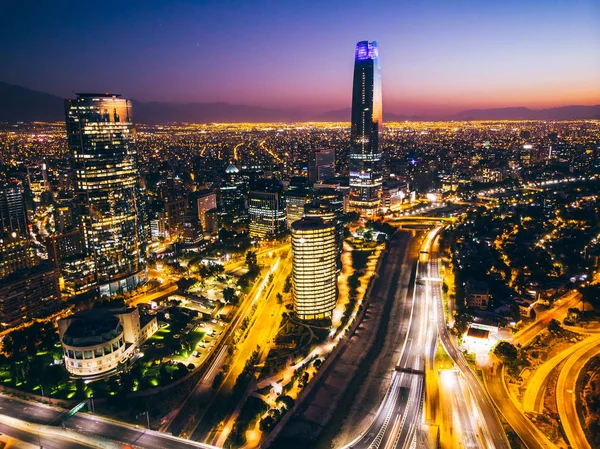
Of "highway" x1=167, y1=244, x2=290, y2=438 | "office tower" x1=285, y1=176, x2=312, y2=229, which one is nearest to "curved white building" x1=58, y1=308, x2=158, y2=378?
"highway" x1=167, y1=244, x2=290, y2=438

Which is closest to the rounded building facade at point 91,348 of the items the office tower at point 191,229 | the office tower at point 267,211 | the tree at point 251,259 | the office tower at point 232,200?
the tree at point 251,259

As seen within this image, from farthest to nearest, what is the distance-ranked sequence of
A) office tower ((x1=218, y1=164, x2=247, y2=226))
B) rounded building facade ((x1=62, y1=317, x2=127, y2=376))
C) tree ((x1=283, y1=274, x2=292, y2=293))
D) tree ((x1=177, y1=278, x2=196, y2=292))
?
office tower ((x1=218, y1=164, x2=247, y2=226))
tree ((x1=177, y1=278, x2=196, y2=292))
tree ((x1=283, y1=274, x2=292, y2=293))
rounded building facade ((x1=62, y1=317, x2=127, y2=376))

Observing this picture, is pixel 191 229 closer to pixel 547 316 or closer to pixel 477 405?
pixel 547 316

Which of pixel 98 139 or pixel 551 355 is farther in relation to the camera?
pixel 98 139

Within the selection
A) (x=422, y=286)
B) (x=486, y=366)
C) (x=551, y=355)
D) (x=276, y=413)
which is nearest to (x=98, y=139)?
(x=276, y=413)

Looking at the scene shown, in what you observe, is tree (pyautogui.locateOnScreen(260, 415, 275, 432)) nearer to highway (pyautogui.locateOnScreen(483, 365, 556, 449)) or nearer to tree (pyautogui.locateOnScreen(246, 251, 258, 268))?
highway (pyautogui.locateOnScreen(483, 365, 556, 449))

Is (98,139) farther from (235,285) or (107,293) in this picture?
(235,285)
